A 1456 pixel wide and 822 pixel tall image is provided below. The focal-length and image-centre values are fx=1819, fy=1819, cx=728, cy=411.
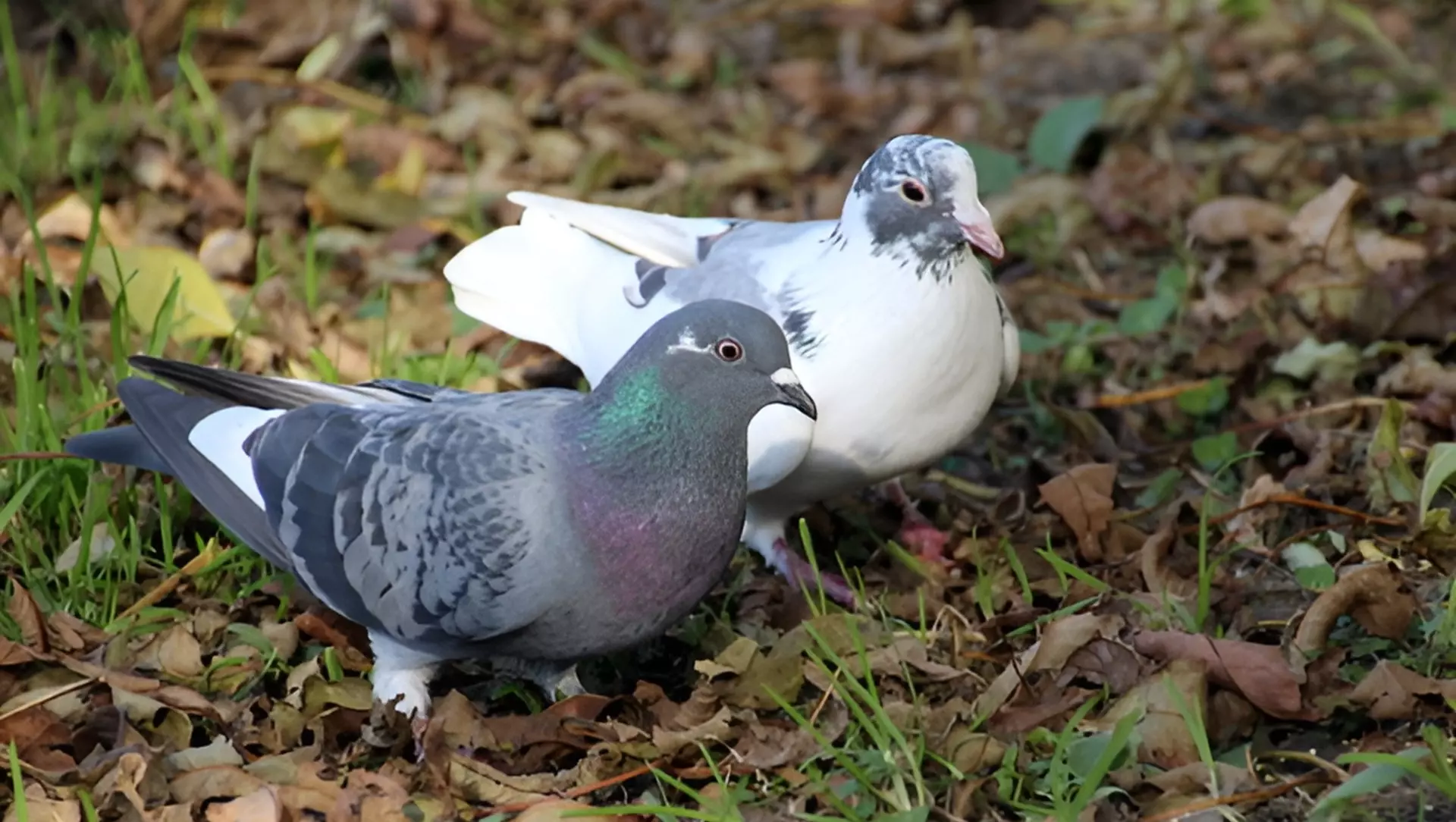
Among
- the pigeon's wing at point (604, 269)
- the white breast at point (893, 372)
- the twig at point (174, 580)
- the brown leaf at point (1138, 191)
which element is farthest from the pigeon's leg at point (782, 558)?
the brown leaf at point (1138, 191)

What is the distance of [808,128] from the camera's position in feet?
23.5

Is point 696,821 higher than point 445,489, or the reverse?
point 445,489

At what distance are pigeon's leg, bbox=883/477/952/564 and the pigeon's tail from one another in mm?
1560

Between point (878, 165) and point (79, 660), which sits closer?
point (79, 660)

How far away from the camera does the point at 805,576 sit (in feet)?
14.8

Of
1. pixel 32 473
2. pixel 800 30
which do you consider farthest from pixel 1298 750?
pixel 800 30

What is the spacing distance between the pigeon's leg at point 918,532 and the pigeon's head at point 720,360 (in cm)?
105

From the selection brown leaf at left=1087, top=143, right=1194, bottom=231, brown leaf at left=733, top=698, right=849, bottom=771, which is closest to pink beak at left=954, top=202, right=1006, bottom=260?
brown leaf at left=733, top=698, right=849, bottom=771

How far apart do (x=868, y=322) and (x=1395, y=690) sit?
1374 mm

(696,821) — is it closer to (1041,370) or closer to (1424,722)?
(1424,722)

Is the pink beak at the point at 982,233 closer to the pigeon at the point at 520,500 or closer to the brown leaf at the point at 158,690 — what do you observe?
the pigeon at the point at 520,500

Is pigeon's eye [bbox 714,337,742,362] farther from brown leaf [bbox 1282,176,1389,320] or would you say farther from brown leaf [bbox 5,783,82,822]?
brown leaf [bbox 1282,176,1389,320]

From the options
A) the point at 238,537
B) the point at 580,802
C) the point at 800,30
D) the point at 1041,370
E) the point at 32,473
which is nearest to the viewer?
the point at 580,802

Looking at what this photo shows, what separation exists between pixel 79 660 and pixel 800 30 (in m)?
4.99
